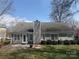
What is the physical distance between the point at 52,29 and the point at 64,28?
9.87 ft

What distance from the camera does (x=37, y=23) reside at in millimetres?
46344

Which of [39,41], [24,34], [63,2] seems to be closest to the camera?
[63,2]

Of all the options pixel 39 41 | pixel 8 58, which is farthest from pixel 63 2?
pixel 39 41

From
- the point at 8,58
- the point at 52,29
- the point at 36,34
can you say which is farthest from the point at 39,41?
the point at 8,58

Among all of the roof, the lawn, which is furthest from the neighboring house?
the lawn

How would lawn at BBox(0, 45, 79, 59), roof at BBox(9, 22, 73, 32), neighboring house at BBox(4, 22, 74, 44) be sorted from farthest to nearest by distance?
roof at BBox(9, 22, 73, 32) < neighboring house at BBox(4, 22, 74, 44) < lawn at BBox(0, 45, 79, 59)

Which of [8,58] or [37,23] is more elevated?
[37,23]

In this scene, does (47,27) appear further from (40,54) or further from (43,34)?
(40,54)

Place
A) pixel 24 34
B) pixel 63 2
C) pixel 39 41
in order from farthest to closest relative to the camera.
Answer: pixel 24 34 < pixel 39 41 < pixel 63 2

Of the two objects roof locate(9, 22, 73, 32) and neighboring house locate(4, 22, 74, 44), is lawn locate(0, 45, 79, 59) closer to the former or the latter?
neighboring house locate(4, 22, 74, 44)

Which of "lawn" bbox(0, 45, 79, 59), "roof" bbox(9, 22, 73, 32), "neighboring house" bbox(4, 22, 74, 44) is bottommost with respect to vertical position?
"lawn" bbox(0, 45, 79, 59)

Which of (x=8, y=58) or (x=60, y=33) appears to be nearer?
(x=8, y=58)

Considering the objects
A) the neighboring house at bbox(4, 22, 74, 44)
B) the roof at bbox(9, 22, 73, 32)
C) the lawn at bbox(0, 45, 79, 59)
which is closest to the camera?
the lawn at bbox(0, 45, 79, 59)

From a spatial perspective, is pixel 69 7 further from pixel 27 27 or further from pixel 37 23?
pixel 27 27
